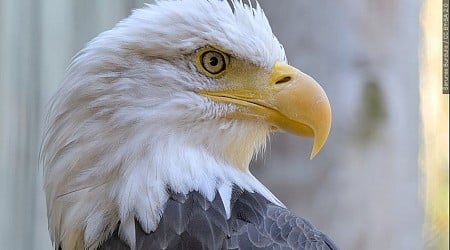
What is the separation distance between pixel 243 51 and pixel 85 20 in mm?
908

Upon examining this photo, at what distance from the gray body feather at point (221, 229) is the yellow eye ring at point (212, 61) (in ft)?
0.77

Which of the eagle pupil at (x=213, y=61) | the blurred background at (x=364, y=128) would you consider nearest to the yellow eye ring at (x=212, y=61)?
the eagle pupil at (x=213, y=61)

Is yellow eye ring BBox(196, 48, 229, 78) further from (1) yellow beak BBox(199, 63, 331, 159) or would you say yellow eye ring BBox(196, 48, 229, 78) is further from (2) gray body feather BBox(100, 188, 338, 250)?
(2) gray body feather BBox(100, 188, 338, 250)

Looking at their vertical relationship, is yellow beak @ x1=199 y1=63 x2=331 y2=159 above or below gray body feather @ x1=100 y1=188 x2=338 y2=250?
above

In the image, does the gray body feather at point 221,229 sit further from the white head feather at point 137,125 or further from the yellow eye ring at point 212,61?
the yellow eye ring at point 212,61

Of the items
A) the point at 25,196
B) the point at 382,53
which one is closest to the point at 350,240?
the point at 382,53

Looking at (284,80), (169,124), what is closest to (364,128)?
(284,80)

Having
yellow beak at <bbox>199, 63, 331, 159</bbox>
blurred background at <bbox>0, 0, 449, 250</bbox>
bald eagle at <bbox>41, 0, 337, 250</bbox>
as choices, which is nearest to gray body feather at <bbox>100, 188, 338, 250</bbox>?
bald eagle at <bbox>41, 0, 337, 250</bbox>

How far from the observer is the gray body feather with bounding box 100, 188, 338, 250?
1.29 meters

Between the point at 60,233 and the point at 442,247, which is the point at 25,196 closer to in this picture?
the point at 60,233

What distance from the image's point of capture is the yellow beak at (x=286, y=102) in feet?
4.59

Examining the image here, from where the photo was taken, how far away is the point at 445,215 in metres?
2.39

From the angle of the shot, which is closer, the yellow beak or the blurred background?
→ the yellow beak

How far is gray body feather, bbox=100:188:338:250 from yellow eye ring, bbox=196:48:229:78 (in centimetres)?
23
